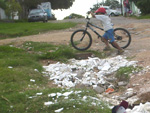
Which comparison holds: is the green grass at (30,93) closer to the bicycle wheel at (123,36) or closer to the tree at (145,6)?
the bicycle wheel at (123,36)

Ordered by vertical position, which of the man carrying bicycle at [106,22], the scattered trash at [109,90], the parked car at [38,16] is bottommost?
the scattered trash at [109,90]

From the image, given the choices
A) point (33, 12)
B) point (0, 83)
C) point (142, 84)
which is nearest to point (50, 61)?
point (0, 83)

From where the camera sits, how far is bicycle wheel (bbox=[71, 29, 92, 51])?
8.99 m

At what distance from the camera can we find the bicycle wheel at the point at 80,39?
8992 mm

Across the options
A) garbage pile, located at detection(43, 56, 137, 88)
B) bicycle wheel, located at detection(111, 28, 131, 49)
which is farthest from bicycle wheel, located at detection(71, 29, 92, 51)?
garbage pile, located at detection(43, 56, 137, 88)

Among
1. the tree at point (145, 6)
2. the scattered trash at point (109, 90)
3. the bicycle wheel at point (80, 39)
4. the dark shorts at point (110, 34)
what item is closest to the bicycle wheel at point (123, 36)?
the dark shorts at point (110, 34)

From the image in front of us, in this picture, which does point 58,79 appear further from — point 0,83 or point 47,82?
point 0,83

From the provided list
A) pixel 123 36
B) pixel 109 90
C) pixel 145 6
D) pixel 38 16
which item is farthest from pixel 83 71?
pixel 38 16

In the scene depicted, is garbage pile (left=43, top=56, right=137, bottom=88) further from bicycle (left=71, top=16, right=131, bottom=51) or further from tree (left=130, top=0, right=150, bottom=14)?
tree (left=130, top=0, right=150, bottom=14)

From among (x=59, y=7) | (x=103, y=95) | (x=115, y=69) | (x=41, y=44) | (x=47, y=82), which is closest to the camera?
(x=103, y=95)

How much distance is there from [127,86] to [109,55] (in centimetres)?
290

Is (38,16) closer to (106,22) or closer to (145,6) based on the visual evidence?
(145,6)

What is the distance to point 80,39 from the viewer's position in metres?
9.09

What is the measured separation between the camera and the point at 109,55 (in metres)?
8.36
